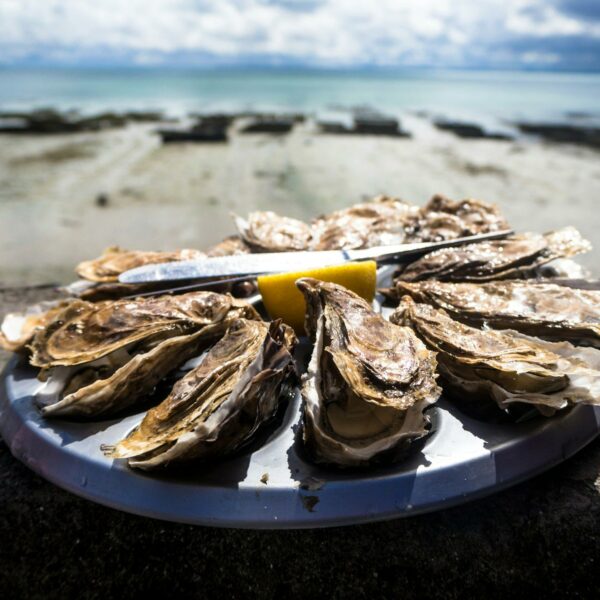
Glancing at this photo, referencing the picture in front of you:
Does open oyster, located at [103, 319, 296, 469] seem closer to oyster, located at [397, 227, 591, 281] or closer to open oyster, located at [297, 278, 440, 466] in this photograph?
open oyster, located at [297, 278, 440, 466]

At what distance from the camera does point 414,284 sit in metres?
1.83

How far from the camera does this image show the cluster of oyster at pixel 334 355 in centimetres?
120

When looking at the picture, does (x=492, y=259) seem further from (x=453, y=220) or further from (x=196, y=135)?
(x=196, y=135)

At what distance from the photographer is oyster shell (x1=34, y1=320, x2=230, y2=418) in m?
1.35

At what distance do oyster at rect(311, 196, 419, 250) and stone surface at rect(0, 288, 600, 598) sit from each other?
44.8 inches

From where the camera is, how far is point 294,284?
1.66m

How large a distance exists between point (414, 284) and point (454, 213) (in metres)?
0.73

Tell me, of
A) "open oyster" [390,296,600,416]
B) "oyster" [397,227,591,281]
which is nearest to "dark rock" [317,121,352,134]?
"oyster" [397,227,591,281]

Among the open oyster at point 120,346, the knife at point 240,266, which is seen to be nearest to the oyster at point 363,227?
the knife at point 240,266

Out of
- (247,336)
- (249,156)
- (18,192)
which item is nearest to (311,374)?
(247,336)

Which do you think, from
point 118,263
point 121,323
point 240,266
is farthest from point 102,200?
point 121,323

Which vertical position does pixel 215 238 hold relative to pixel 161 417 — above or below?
below

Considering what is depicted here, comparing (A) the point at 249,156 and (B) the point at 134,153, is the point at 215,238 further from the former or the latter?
(B) the point at 134,153

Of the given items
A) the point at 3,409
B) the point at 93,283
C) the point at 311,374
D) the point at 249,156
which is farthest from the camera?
the point at 249,156
